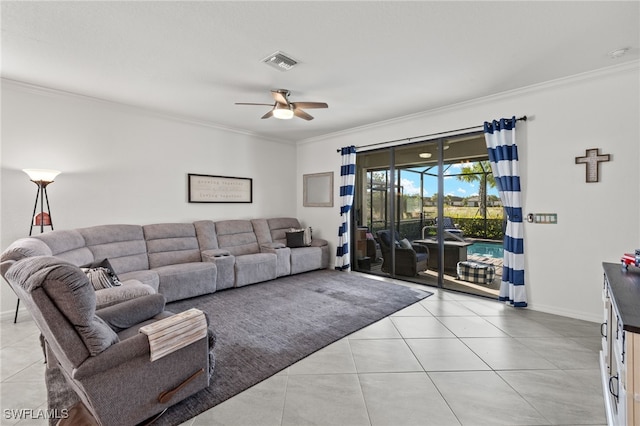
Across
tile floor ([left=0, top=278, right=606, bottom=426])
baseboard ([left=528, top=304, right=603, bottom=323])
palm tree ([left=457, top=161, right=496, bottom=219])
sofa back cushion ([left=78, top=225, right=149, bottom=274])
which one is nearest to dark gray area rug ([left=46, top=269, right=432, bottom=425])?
tile floor ([left=0, top=278, right=606, bottom=426])

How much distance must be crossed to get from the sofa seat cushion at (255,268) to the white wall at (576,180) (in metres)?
3.65

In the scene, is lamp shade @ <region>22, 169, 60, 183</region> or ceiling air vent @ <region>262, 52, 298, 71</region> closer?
ceiling air vent @ <region>262, 52, 298, 71</region>

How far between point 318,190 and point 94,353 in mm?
4988

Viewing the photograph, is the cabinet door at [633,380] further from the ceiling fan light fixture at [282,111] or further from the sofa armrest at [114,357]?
the ceiling fan light fixture at [282,111]

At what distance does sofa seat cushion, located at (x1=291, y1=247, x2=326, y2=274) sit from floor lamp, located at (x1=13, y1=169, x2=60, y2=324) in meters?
3.38

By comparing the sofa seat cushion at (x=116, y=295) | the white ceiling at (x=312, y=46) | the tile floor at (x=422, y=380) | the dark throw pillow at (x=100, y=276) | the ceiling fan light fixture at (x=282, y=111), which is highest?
the white ceiling at (x=312, y=46)

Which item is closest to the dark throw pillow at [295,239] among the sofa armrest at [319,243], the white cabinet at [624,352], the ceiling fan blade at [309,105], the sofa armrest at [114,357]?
the sofa armrest at [319,243]

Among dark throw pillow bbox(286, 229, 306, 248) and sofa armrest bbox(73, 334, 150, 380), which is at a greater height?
dark throw pillow bbox(286, 229, 306, 248)

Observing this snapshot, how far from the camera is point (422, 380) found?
2.18m

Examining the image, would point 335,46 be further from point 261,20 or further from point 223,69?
point 223,69

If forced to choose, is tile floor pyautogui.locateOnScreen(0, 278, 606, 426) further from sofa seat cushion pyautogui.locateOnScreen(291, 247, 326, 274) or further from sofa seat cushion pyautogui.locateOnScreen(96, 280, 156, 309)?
sofa seat cushion pyautogui.locateOnScreen(291, 247, 326, 274)

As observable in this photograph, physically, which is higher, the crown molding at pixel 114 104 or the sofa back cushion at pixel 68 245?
the crown molding at pixel 114 104

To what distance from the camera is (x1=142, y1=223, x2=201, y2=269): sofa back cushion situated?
13.8 feet

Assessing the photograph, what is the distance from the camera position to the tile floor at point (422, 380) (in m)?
1.81
